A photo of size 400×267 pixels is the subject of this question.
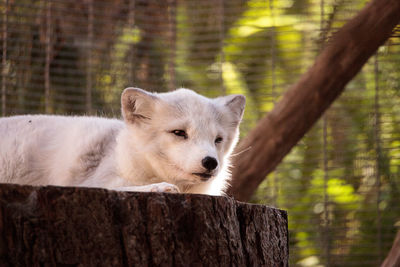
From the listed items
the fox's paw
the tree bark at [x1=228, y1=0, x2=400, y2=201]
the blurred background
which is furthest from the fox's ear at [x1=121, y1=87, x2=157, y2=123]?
the blurred background

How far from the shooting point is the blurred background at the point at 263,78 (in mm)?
4301

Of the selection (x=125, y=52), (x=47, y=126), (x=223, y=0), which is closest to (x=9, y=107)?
(x=125, y=52)

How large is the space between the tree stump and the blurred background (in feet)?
9.00

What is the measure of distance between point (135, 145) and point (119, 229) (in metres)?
1.14

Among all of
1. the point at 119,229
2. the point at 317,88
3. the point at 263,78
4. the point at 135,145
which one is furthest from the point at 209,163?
the point at 263,78

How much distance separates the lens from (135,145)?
8.24 feet

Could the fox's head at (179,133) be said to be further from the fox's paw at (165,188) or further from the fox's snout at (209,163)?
the fox's paw at (165,188)

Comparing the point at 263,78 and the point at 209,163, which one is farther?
the point at 263,78

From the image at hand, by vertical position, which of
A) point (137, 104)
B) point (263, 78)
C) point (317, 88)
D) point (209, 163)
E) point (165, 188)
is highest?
point (263, 78)

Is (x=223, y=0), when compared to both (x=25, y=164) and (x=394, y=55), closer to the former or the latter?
(x=394, y=55)

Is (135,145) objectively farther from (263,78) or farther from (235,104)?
(263,78)

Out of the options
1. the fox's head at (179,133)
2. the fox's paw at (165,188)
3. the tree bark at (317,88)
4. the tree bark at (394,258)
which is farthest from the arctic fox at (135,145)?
the tree bark at (394,258)

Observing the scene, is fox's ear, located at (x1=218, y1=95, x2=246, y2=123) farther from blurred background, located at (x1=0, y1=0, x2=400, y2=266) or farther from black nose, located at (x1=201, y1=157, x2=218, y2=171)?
blurred background, located at (x1=0, y1=0, x2=400, y2=266)

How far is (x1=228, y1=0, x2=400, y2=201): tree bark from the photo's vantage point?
3.52m
